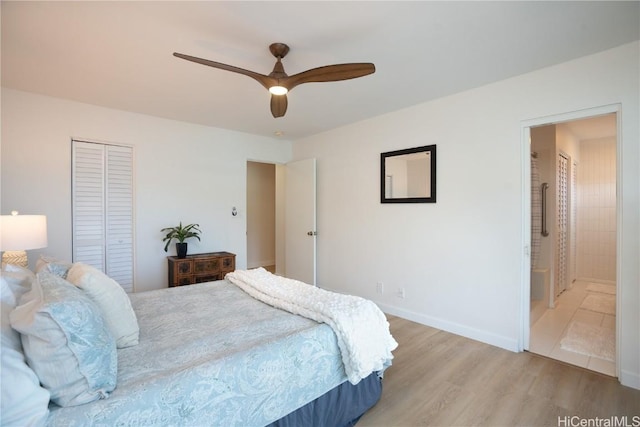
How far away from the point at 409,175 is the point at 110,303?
3.09 metres

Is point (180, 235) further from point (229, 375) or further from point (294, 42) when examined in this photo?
point (229, 375)

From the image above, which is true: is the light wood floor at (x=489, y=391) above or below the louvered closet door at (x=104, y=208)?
below

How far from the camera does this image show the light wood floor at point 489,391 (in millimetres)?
1906

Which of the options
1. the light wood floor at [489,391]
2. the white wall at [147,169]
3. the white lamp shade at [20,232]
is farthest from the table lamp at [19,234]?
the light wood floor at [489,391]

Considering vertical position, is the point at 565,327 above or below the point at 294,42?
below

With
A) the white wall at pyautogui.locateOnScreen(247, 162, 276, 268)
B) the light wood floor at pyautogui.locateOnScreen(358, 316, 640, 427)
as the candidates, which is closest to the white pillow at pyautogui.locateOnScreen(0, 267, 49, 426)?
the light wood floor at pyautogui.locateOnScreen(358, 316, 640, 427)

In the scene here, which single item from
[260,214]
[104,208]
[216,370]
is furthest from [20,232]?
[260,214]

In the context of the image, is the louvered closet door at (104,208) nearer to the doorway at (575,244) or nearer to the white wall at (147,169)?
the white wall at (147,169)

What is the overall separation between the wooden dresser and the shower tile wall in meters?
6.01

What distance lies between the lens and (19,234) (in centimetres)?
230

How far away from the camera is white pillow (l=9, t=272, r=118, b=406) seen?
1.07 meters

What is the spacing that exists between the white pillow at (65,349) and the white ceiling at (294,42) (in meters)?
1.72

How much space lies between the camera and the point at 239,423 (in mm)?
1348

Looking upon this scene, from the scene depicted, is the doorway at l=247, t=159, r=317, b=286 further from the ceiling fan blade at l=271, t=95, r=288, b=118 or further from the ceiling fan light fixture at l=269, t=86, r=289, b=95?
the ceiling fan light fixture at l=269, t=86, r=289, b=95
